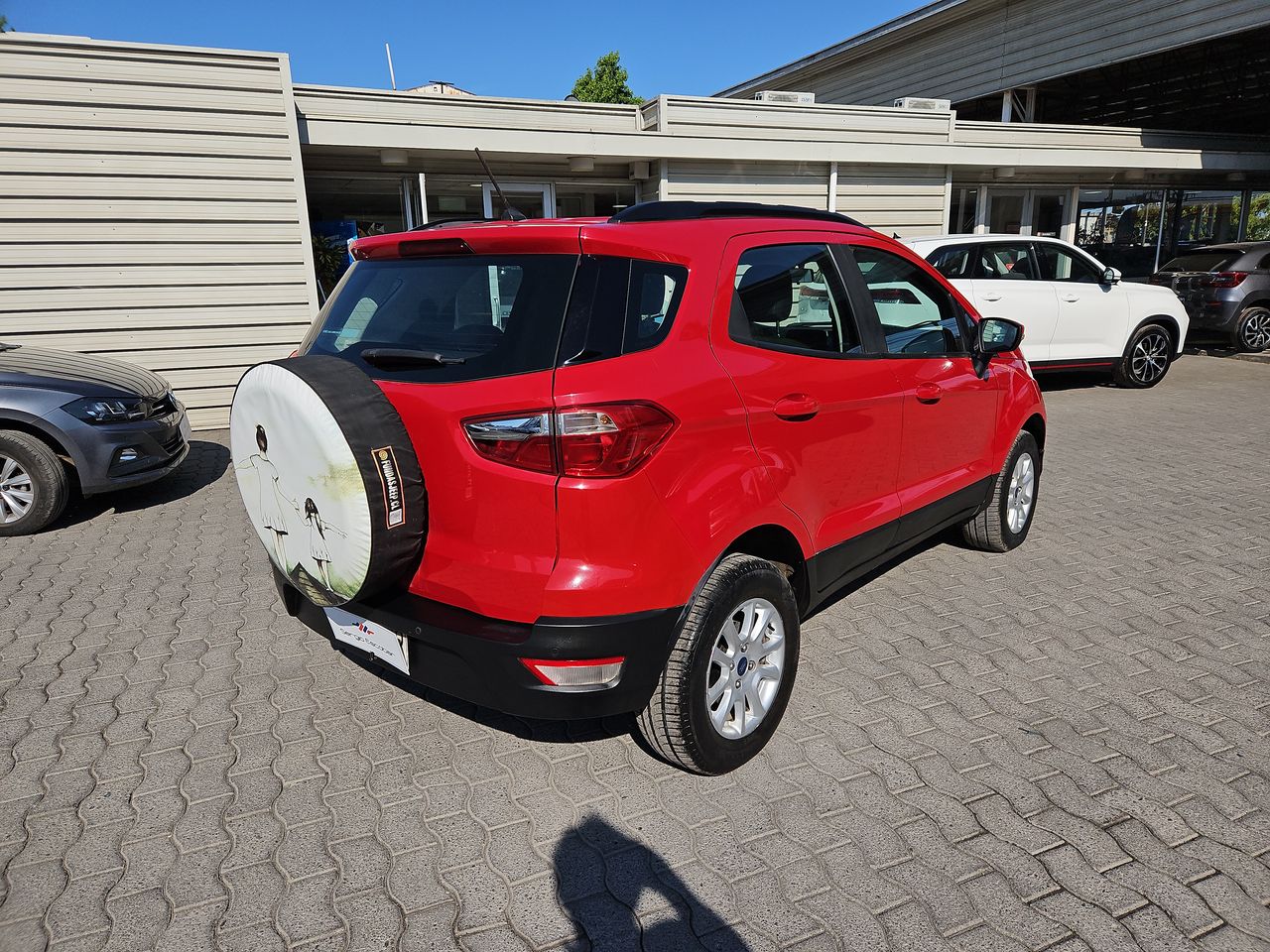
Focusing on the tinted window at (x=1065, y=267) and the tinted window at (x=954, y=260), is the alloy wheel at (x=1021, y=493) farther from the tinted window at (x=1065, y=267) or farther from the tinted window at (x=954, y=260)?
the tinted window at (x=1065, y=267)

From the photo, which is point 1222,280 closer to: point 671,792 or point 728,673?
point 728,673

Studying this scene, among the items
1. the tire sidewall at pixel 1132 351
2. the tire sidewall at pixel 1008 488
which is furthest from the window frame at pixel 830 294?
the tire sidewall at pixel 1132 351

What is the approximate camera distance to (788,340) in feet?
9.87

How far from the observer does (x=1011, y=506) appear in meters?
4.82

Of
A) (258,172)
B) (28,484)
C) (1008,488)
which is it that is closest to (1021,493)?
(1008,488)

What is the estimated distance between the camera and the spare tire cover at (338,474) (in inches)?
92.4

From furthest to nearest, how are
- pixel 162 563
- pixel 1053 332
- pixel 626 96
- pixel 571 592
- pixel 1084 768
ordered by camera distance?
pixel 626 96
pixel 1053 332
pixel 162 563
pixel 1084 768
pixel 571 592

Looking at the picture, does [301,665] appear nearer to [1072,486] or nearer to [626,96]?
[1072,486]

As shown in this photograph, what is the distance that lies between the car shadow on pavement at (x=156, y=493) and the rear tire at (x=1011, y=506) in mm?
5530

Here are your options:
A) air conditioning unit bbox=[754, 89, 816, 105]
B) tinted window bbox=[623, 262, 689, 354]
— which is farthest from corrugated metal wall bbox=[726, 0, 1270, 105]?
tinted window bbox=[623, 262, 689, 354]

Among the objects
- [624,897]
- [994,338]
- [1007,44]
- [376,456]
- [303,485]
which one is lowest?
[624,897]

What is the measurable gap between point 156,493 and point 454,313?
497cm

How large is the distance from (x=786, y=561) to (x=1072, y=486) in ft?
13.7

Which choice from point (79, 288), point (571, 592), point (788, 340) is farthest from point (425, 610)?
point (79, 288)
